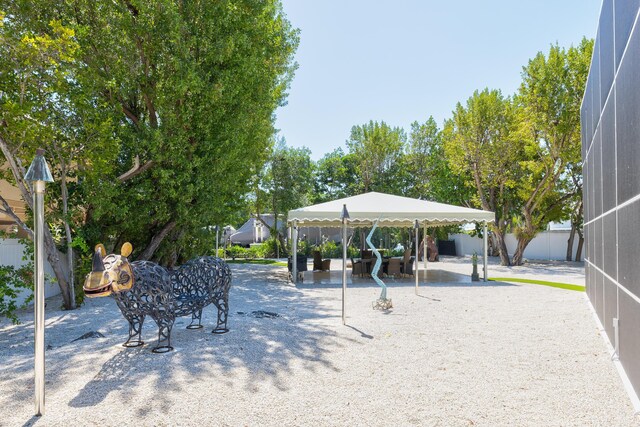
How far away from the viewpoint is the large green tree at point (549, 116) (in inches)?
787

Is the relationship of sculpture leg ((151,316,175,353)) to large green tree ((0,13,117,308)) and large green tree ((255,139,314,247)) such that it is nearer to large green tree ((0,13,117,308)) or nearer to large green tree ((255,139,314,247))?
large green tree ((0,13,117,308))

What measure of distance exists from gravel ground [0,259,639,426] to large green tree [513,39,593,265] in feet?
45.3

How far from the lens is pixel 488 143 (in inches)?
915

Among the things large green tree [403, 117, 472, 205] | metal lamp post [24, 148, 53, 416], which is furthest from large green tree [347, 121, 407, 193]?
metal lamp post [24, 148, 53, 416]

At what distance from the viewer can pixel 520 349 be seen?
6164 mm

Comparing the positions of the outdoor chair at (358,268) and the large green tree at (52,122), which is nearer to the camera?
the large green tree at (52,122)

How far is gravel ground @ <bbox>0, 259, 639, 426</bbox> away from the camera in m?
3.89

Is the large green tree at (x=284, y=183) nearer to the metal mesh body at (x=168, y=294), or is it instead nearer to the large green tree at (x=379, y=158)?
the large green tree at (x=379, y=158)

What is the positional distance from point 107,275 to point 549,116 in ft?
67.5

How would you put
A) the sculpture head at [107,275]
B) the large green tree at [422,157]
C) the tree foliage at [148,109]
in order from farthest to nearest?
the large green tree at [422,157] < the tree foliage at [148,109] < the sculpture head at [107,275]

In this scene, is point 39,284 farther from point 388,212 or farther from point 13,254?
point 388,212

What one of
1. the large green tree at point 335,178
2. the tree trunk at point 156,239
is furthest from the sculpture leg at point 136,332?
the large green tree at point 335,178

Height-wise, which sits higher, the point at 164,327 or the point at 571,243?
the point at 571,243

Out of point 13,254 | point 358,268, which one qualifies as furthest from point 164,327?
point 358,268
